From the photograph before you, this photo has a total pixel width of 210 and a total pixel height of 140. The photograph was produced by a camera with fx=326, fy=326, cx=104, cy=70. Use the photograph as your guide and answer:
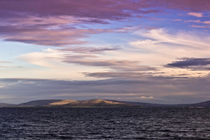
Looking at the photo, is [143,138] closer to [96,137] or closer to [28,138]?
[96,137]

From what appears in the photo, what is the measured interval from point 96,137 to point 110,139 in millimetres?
4335

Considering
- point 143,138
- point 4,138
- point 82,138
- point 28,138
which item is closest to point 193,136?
point 143,138

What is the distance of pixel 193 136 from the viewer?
6844 centimetres

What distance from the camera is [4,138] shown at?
2611 inches

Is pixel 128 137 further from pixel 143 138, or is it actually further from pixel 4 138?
pixel 4 138

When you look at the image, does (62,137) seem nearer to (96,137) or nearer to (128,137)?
(96,137)

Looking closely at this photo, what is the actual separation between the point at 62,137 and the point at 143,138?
1660cm

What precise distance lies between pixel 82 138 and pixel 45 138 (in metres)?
7.41

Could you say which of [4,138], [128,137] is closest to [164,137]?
[128,137]

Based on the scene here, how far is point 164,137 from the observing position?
67.1 meters

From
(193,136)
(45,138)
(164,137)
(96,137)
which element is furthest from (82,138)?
(193,136)

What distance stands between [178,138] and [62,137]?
23.6m

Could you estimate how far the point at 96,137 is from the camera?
67750 millimetres

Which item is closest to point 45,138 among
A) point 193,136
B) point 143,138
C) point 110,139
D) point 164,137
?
point 110,139
